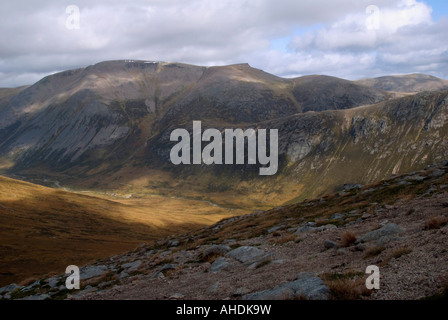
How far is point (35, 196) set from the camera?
387 ft

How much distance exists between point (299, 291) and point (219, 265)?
31.9 ft

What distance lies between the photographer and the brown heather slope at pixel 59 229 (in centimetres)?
6403

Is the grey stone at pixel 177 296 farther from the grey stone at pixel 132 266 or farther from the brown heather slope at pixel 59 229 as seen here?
the brown heather slope at pixel 59 229

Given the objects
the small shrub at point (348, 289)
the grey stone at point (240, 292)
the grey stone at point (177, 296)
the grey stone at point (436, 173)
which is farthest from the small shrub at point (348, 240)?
the grey stone at point (436, 173)

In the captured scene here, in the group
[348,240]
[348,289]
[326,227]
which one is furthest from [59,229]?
[348,289]

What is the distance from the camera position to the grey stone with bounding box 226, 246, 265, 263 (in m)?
21.0

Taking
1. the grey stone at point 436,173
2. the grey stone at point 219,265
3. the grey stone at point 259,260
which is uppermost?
the grey stone at point 436,173

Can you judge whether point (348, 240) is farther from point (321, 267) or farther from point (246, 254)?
point (246, 254)

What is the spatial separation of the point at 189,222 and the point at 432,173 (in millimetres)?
103790

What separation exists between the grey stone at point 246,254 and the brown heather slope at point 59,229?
4484 cm

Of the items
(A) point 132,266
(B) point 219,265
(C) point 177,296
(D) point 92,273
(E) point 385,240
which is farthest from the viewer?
(D) point 92,273

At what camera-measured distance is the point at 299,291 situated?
1162 centimetres
